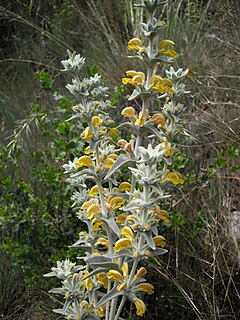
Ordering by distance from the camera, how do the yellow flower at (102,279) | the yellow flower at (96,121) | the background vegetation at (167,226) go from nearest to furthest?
the yellow flower at (96,121)
the yellow flower at (102,279)
the background vegetation at (167,226)

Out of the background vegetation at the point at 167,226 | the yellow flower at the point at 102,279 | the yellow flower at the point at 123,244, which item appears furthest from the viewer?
the background vegetation at the point at 167,226

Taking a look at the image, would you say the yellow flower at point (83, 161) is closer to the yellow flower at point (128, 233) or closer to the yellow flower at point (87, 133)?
the yellow flower at point (87, 133)

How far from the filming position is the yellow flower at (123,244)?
1.45m

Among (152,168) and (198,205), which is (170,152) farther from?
(198,205)

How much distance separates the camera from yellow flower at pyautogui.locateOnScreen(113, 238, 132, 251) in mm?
1450

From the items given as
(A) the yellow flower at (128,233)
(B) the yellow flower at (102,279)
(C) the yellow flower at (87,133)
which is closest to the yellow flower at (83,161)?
(C) the yellow flower at (87,133)

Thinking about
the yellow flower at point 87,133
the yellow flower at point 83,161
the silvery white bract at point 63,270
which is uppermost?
the yellow flower at point 87,133

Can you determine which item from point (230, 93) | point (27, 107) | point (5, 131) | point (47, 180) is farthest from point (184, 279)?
point (27, 107)

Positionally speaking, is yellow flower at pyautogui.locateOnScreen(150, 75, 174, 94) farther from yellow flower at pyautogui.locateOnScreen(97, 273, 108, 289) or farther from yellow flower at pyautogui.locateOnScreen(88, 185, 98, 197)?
yellow flower at pyautogui.locateOnScreen(97, 273, 108, 289)

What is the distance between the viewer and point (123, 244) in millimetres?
1459

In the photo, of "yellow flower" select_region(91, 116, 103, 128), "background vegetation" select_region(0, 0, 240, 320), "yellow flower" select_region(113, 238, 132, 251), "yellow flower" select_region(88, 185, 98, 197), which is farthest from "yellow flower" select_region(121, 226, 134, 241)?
"background vegetation" select_region(0, 0, 240, 320)

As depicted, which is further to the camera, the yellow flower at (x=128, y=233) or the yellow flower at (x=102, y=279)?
the yellow flower at (x=102, y=279)

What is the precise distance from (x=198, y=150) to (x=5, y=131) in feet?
4.67

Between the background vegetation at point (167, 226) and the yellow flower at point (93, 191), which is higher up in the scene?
the yellow flower at point (93, 191)
